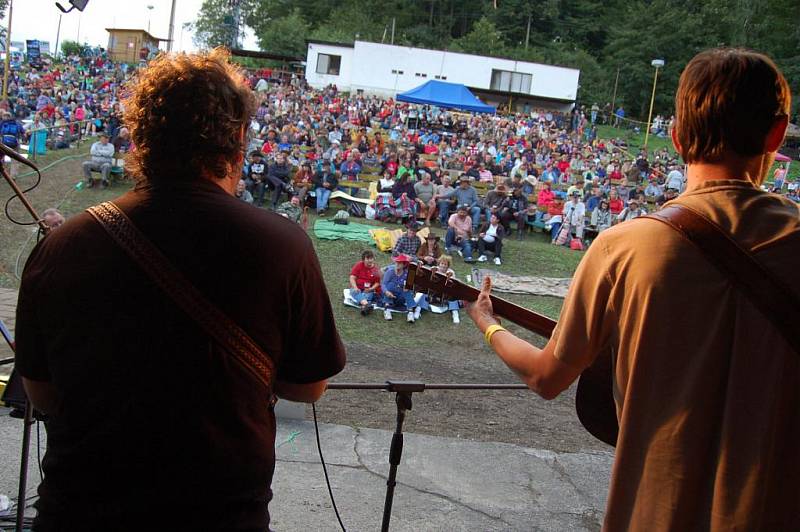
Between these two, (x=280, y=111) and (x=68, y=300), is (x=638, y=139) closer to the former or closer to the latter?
(x=280, y=111)

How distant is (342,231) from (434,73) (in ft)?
90.9

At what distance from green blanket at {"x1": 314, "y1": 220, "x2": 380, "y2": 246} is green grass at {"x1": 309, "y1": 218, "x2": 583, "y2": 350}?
16cm

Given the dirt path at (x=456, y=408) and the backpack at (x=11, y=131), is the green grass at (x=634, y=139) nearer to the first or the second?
the backpack at (x=11, y=131)

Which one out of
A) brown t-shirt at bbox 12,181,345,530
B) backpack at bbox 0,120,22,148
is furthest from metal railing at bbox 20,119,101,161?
brown t-shirt at bbox 12,181,345,530

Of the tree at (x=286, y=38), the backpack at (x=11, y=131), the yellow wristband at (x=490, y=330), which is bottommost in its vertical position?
the backpack at (x=11, y=131)

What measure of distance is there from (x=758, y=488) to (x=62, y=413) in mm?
1204

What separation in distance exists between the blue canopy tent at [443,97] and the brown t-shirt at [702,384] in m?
24.7

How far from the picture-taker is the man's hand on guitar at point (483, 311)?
1867 mm

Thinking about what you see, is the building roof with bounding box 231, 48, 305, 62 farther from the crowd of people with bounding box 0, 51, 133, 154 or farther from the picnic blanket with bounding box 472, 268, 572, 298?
the picnic blanket with bounding box 472, 268, 572, 298

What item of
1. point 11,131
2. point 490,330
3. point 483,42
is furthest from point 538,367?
point 483,42

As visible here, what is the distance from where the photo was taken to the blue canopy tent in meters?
25.7

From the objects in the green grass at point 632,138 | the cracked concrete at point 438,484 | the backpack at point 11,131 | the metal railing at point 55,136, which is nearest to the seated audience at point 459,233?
the cracked concrete at point 438,484

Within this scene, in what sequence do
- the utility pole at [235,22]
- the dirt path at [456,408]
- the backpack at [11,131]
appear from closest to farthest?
the dirt path at [456,408], the backpack at [11,131], the utility pole at [235,22]

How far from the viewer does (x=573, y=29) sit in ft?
194
